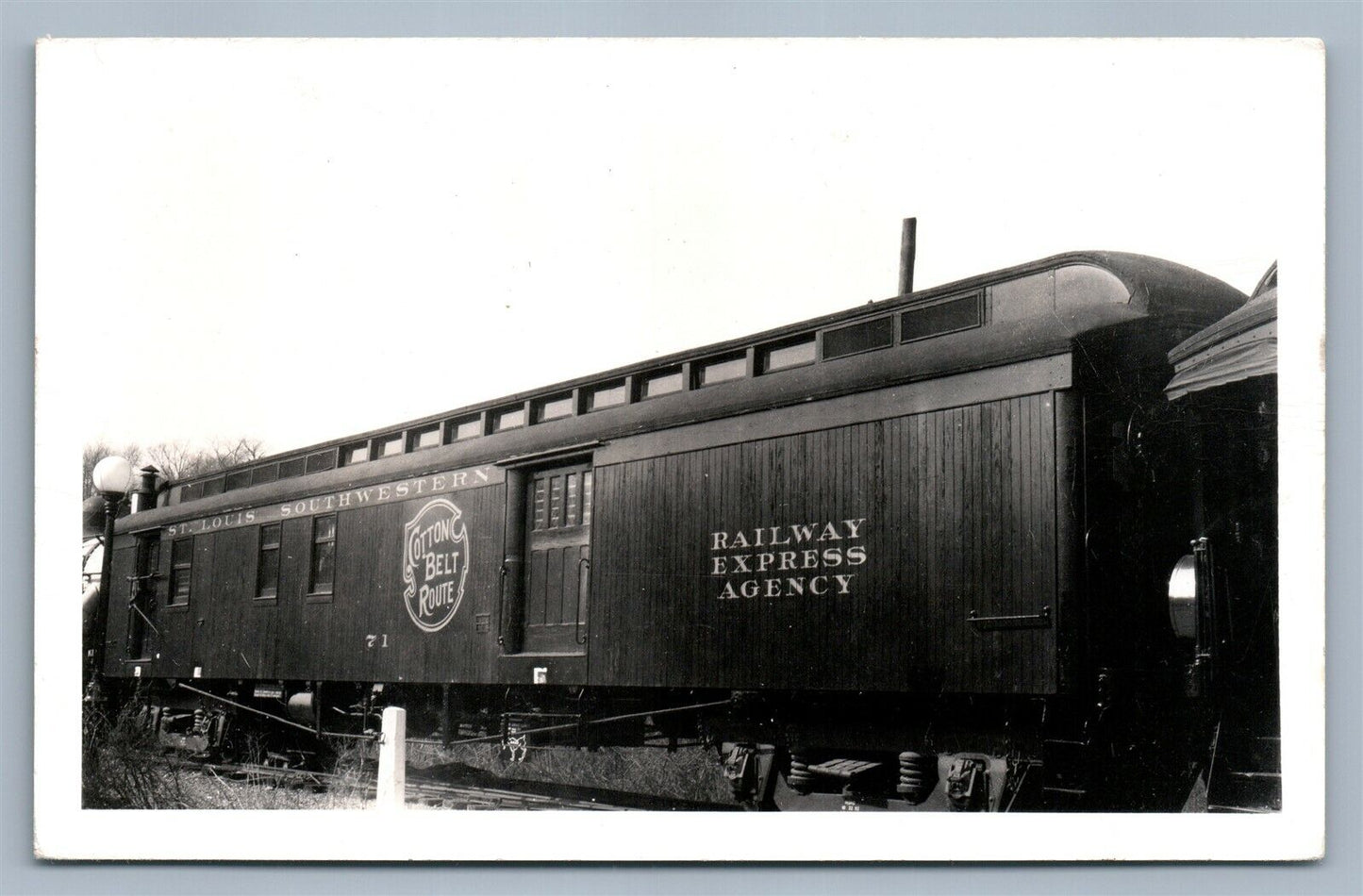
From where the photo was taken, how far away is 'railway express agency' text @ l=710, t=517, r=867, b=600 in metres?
6.08

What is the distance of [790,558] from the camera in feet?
20.6

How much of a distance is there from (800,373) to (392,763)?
2896 millimetres

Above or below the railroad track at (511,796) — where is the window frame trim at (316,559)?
above

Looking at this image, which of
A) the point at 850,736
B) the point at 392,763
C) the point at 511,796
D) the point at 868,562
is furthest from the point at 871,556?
the point at 392,763

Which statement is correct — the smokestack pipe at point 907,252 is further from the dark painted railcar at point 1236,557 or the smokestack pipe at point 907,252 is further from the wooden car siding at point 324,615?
the wooden car siding at point 324,615

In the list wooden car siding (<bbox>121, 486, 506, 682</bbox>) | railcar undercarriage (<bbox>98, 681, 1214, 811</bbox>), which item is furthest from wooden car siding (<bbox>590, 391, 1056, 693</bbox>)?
wooden car siding (<bbox>121, 486, 506, 682</bbox>)

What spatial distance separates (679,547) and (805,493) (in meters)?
0.87

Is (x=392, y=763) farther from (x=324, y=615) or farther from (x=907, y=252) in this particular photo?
(x=907, y=252)

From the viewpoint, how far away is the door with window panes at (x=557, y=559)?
749 centimetres

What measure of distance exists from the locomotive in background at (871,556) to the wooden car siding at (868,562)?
15 millimetres

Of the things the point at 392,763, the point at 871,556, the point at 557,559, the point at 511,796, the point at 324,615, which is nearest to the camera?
the point at 871,556

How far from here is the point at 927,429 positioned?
591 centimetres

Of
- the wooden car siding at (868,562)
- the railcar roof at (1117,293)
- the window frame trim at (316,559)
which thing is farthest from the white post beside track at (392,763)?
the railcar roof at (1117,293)

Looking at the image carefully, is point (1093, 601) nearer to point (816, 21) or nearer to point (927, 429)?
point (927, 429)
